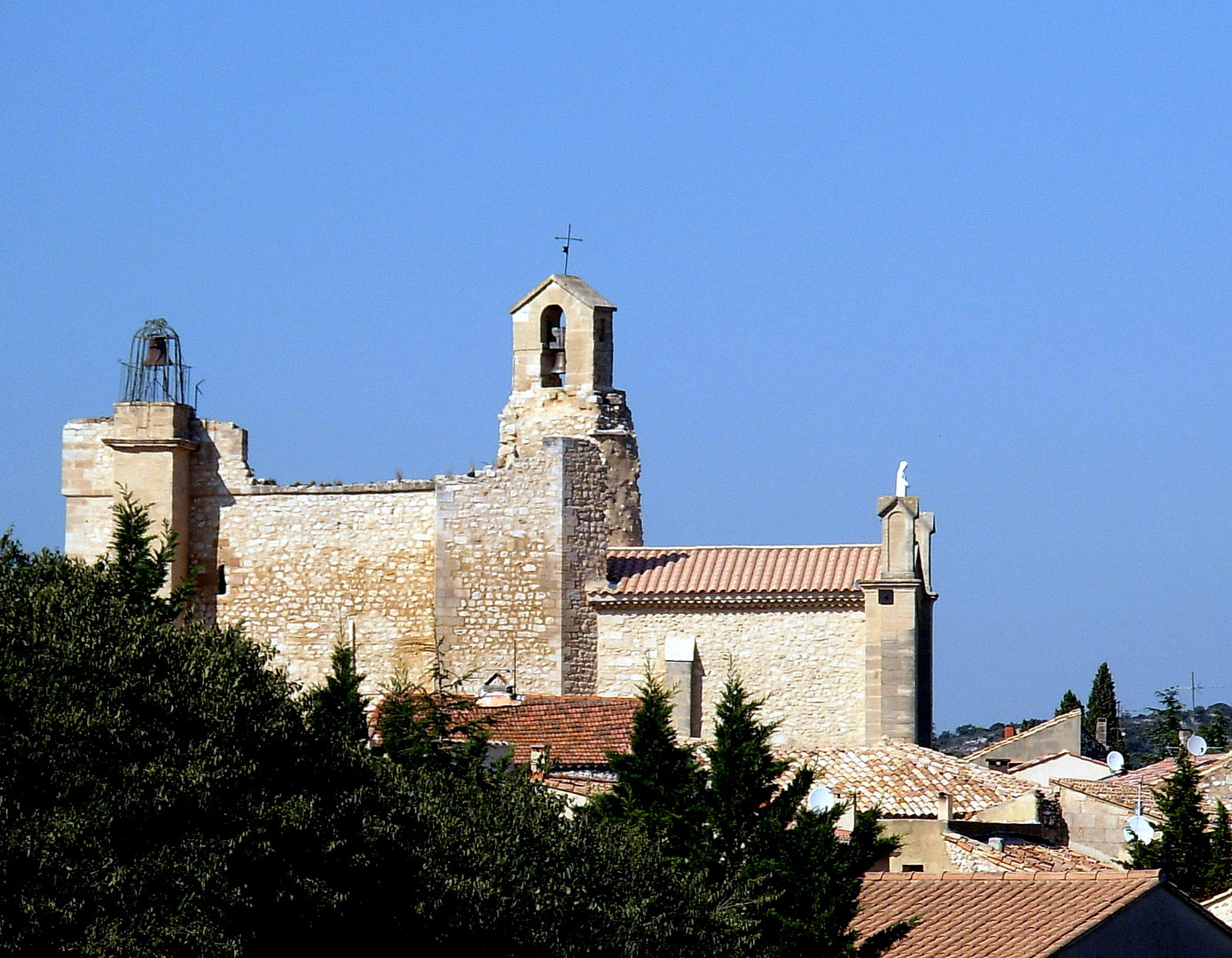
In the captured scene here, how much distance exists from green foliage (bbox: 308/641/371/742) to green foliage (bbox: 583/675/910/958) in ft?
8.53

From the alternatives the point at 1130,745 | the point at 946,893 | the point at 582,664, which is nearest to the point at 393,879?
the point at 946,893

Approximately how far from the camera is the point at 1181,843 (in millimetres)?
34625

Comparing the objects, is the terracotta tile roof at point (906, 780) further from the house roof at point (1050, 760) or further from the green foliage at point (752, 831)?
the house roof at point (1050, 760)

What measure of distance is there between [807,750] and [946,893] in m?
8.05

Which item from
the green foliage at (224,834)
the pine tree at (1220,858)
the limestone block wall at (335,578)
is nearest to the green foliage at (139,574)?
the green foliage at (224,834)

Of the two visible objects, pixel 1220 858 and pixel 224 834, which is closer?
pixel 224 834

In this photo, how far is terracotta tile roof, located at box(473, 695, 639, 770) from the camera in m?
31.0

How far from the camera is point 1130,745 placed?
77000 millimetres

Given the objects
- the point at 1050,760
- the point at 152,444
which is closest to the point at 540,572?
the point at 152,444

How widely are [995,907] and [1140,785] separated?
55.2ft

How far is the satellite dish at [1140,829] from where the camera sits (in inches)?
1362

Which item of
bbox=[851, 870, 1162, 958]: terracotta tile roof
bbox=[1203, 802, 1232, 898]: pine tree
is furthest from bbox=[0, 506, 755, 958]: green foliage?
bbox=[1203, 802, 1232, 898]: pine tree

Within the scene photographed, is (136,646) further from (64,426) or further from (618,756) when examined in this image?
(64,426)

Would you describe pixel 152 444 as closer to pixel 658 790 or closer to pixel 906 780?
pixel 906 780
